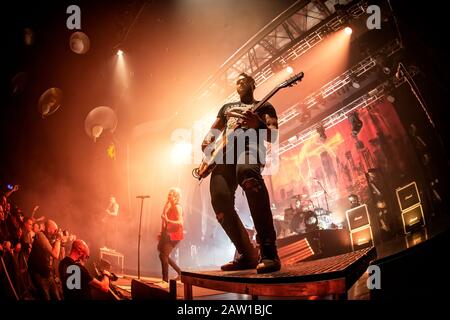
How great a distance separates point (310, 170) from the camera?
12.6 metres

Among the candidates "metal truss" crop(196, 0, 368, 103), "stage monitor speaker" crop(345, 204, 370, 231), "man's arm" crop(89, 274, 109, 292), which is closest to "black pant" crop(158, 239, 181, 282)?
"man's arm" crop(89, 274, 109, 292)

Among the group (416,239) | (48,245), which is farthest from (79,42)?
(416,239)

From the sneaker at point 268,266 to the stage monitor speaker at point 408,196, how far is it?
829cm

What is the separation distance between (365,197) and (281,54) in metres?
6.67

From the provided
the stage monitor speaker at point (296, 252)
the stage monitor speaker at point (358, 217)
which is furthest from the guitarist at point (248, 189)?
the stage monitor speaker at point (358, 217)

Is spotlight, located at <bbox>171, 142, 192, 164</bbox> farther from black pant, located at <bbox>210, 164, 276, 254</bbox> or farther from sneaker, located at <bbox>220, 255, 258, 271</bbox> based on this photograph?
sneaker, located at <bbox>220, 255, 258, 271</bbox>

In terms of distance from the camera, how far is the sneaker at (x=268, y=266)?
1943 millimetres

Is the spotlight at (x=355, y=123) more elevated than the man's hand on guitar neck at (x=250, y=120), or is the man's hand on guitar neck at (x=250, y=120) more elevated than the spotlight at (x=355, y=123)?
the spotlight at (x=355, y=123)

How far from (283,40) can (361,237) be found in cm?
774

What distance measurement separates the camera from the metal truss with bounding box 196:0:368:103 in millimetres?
7469

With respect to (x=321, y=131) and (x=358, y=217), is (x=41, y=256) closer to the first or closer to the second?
(x=358, y=217)

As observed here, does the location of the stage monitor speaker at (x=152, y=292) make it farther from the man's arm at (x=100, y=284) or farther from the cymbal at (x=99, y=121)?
the cymbal at (x=99, y=121)

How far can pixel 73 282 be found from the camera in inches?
155
